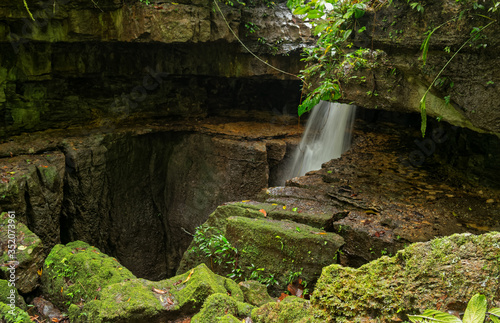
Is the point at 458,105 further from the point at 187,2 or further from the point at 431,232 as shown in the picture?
the point at 187,2

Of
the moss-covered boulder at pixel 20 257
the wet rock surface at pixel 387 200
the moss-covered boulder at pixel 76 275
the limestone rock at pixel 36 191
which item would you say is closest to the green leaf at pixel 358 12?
the wet rock surface at pixel 387 200

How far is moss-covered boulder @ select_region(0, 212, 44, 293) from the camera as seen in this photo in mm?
3730

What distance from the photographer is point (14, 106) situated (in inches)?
272

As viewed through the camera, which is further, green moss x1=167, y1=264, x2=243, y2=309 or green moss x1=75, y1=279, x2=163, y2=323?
green moss x1=167, y1=264, x2=243, y2=309

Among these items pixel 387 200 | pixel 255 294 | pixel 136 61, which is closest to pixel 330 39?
pixel 387 200

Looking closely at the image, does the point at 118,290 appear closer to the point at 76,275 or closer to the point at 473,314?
the point at 76,275

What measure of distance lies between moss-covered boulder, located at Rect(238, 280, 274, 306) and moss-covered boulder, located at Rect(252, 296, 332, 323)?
681 mm

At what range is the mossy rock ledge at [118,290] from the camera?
2834 millimetres

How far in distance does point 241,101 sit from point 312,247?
690 cm

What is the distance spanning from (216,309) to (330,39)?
158 inches

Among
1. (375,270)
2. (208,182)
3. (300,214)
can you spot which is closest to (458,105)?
(300,214)

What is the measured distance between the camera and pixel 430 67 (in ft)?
13.1

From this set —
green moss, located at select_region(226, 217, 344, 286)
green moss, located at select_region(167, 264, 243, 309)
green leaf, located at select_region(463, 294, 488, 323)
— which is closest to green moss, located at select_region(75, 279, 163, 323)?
green moss, located at select_region(167, 264, 243, 309)

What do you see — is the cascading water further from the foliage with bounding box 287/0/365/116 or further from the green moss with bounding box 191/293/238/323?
the green moss with bounding box 191/293/238/323
